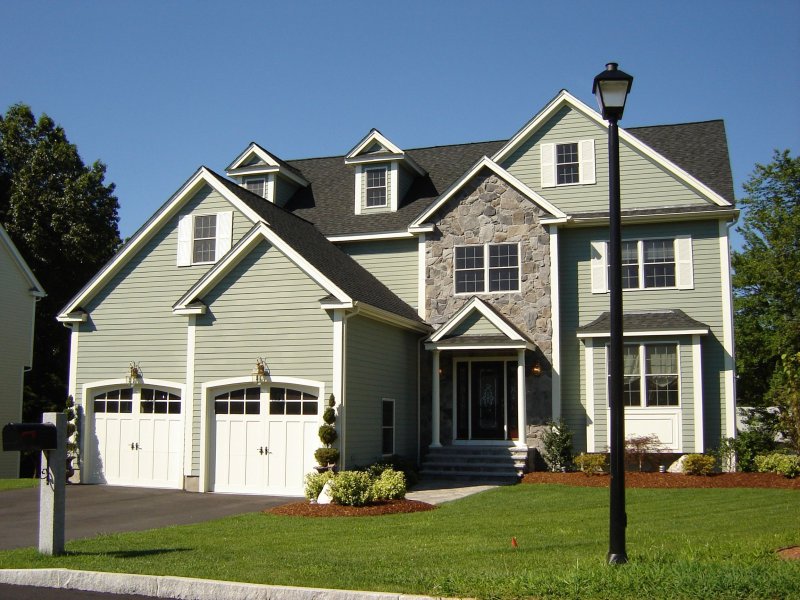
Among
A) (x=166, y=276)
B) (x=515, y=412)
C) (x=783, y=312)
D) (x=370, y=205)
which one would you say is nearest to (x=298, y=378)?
(x=166, y=276)

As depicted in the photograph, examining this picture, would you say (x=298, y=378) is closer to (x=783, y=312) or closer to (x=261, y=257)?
(x=261, y=257)

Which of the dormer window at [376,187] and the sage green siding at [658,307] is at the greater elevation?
the dormer window at [376,187]

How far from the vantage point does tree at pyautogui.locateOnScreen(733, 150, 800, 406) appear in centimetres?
3806

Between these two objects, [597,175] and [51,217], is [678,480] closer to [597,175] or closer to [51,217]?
[597,175]

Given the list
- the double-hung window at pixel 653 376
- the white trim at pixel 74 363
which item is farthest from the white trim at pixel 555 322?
the white trim at pixel 74 363

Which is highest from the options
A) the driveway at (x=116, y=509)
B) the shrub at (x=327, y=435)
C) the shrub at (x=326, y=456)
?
the shrub at (x=327, y=435)

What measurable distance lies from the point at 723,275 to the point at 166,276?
14.1m

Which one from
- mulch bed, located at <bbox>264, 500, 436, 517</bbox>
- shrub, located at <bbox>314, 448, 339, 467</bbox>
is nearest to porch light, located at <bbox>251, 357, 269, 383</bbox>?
shrub, located at <bbox>314, 448, 339, 467</bbox>

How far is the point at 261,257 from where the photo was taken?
1950 centimetres

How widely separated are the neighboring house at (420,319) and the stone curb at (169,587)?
932 cm

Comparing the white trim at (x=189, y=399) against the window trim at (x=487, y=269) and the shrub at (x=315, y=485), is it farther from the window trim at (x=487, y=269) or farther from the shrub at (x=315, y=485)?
Result: the window trim at (x=487, y=269)

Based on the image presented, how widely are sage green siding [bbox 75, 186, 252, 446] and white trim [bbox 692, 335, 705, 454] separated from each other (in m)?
11.5

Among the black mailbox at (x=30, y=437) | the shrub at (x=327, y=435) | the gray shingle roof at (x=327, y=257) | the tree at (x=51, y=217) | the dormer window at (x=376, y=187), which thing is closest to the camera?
the black mailbox at (x=30, y=437)

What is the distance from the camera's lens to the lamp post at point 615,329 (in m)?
8.99
